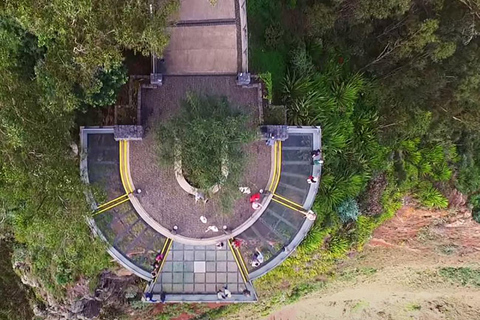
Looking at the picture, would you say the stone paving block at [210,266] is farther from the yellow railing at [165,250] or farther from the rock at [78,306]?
the rock at [78,306]

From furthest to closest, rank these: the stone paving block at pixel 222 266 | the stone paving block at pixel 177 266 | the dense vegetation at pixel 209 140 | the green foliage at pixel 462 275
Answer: the green foliage at pixel 462 275, the stone paving block at pixel 222 266, the stone paving block at pixel 177 266, the dense vegetation at pixel 209 140

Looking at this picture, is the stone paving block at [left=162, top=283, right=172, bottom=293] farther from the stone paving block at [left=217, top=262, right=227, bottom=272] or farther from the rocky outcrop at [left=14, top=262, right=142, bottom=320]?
the stone paving block at [left=217, top=262, right=227, bottom=272]

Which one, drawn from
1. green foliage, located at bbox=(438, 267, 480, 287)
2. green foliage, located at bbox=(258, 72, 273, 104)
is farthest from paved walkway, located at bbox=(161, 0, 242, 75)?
green foliage, located at bbox=(438, 267, 480, 287)

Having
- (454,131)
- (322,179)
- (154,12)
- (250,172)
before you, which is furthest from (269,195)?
(454,131)

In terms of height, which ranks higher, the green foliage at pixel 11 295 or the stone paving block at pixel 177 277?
the stone paving block at pixel 177 277

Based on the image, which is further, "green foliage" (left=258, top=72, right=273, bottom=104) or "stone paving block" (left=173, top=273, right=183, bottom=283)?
"stone paving block" (left=173, top=273, right=183, bottom=283)

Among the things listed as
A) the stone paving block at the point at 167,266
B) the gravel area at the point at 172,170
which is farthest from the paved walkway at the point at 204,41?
the stone paving block at the point at 167,266

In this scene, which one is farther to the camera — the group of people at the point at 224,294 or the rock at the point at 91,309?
the rock at the point at 91,309
